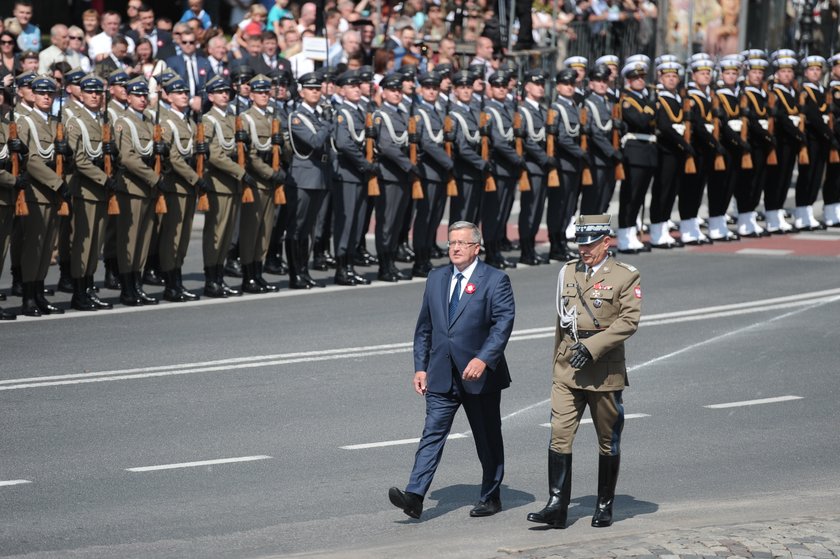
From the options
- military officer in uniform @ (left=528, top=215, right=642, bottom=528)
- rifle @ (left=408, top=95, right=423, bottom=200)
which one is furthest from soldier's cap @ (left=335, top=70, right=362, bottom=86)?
military officer in uniform @ (left=528, top=215, right=642, bottom=528)

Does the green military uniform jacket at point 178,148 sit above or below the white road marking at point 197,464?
above

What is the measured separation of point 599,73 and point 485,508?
11571 mm

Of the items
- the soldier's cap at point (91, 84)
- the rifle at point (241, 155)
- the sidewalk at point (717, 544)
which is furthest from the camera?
the rifle at point (241, 155)

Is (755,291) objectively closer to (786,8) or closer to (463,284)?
(463,284)

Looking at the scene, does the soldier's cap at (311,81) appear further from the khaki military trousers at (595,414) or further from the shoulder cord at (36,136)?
the khaki military trousers at (595,414)

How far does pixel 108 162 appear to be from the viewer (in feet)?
50.8

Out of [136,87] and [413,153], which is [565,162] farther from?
[136,87]

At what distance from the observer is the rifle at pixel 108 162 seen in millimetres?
15430

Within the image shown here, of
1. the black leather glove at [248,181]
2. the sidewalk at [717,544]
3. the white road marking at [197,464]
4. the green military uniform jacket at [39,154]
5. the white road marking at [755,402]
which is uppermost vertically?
the green military uniform jacket at [39,154]

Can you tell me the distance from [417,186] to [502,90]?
80.5 inches

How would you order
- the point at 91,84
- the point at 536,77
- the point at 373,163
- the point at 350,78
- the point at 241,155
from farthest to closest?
the point at 536,77, the point at 350,78, the point at 373,163, the point at 241,155, the point at 91,84

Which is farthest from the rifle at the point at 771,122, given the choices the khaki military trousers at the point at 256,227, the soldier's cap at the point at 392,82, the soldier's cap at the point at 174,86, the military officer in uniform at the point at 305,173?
the soldier's cap at the point at 174,86

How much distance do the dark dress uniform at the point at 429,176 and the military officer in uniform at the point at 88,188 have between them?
372 cm

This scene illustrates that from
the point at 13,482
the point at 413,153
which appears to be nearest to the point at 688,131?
the point at 413,153
